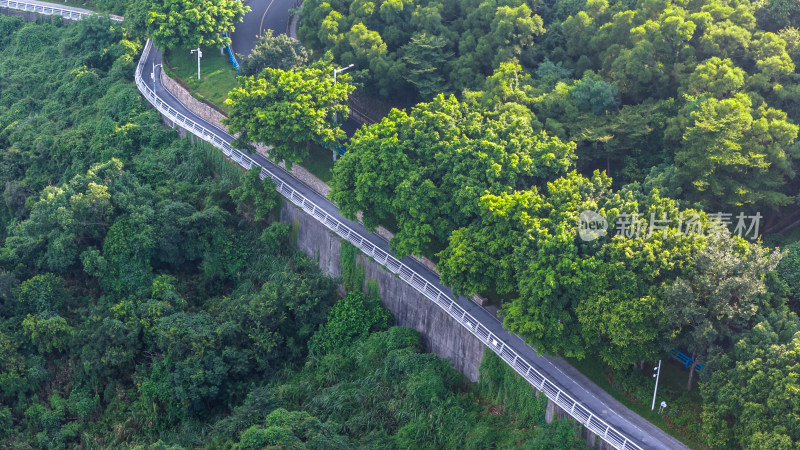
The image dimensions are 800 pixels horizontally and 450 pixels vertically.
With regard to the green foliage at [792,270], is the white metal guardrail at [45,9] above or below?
above

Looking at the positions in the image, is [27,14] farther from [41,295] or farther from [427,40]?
[427,40]

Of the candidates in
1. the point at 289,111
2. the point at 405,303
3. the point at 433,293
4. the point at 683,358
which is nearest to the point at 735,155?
the point at 683,358

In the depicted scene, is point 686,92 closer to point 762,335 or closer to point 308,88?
point 762,335

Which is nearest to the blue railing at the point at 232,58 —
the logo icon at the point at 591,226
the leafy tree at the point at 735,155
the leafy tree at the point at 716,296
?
the logo icon at the point at 591,226

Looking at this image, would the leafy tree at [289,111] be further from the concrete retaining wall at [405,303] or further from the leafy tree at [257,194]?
the concrete retaining wall at [405,303]

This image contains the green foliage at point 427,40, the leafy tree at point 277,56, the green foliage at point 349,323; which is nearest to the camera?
the green foliage at point 349,323

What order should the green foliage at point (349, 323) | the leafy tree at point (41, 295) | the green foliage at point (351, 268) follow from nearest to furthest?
the green foliage at point (349, 323), the green foliage at point (351, 268), the leafy tree at point (41, 295)

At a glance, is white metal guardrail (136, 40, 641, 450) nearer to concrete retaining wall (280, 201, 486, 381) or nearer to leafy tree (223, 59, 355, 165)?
concrete retaining wall (280, 201, 486, 381)
